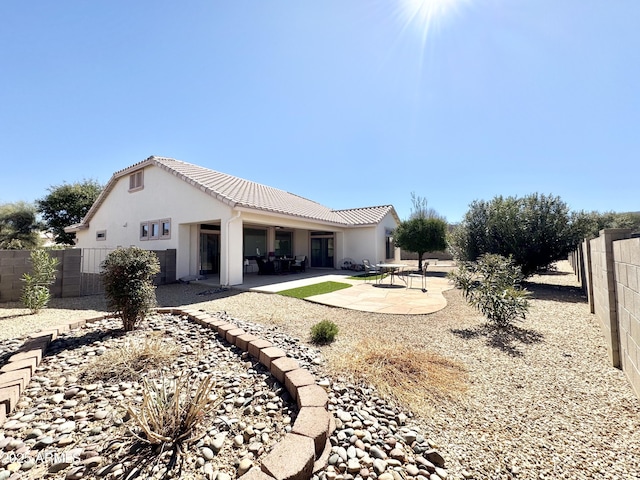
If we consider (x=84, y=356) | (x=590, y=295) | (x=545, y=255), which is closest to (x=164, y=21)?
(x=84, y=356)

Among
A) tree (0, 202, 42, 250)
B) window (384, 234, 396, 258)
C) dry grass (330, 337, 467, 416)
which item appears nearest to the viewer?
dry grass (330, 337, 467, 416)

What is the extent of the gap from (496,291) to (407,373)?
3.34 meters

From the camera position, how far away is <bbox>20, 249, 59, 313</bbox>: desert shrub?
22.5 feet

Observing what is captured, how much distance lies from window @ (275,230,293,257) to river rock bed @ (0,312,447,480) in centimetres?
1356

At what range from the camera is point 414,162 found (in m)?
14.9

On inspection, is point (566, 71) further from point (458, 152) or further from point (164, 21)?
point (164, 21)

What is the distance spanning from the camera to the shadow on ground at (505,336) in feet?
14.2

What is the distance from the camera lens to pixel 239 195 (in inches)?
469

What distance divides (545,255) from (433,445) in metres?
11.8

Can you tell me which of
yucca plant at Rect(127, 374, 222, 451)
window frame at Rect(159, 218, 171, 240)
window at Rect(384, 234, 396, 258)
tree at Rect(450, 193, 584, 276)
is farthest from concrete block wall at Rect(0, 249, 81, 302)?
window at Rect(384, 234, 396, 258)

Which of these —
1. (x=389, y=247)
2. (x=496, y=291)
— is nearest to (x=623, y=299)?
(x=496, y=291)

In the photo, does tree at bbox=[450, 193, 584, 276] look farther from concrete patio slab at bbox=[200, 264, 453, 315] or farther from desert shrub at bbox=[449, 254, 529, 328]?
desert shrub at bbox=[449, 254, 529, 328]

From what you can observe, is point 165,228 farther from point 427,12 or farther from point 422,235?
point 422,235

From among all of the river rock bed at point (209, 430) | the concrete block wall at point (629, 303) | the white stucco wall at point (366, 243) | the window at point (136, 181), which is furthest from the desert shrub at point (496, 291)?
the window at point (136, 181)
